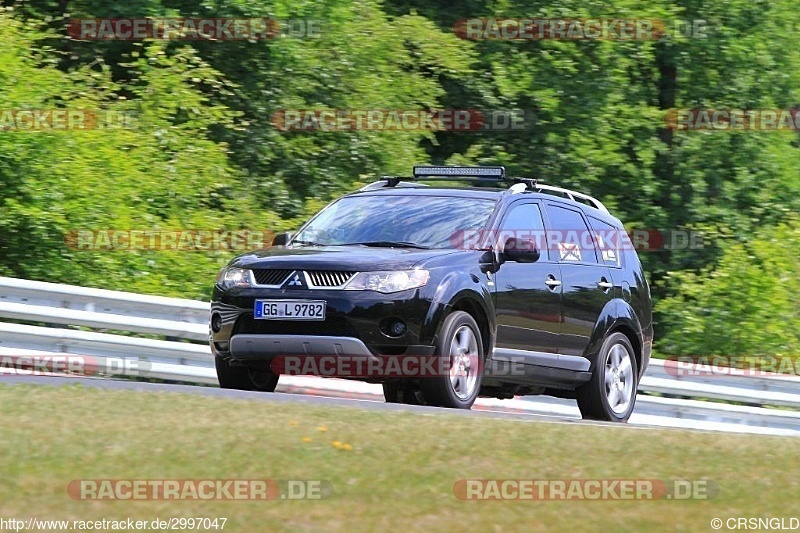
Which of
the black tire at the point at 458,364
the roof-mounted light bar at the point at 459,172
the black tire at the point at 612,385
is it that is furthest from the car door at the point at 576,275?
the black tire at the point at 458,364

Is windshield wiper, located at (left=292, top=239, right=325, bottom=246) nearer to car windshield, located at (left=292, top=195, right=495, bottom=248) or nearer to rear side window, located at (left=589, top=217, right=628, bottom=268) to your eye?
car windshield, located at (left=292, top=195, right=495, bottom=248)

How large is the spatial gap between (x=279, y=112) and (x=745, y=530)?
1758 cm

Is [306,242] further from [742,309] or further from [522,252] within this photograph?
[742,309]

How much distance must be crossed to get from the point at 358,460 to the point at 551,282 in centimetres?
473

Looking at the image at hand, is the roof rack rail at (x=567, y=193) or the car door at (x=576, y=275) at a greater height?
the roof rack rail at (x=567, y=193)

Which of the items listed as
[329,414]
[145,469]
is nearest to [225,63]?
[329,414]

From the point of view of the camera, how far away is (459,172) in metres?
12.1

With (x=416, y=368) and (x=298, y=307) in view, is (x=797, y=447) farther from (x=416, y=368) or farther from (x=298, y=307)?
(x=298, y=307)

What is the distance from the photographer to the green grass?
21.4ft

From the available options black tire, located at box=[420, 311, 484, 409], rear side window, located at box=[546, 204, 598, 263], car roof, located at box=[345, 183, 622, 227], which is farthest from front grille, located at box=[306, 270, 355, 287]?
rear side window, located at box=[546, 204, 598, 263]

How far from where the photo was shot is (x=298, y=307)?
10.5 metres

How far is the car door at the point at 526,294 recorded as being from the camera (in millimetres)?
11367

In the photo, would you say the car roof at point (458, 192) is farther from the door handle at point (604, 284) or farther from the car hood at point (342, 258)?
the car hood at point (342, 258)

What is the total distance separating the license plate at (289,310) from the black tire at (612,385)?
3096 millimetres
